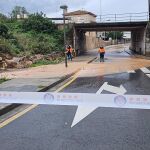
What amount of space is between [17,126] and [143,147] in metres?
3.06

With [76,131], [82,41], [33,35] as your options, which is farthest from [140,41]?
[76,131]

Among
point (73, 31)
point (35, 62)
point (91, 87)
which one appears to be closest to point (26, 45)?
point (35, 62)

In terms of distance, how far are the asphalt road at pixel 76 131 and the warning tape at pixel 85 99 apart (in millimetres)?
752

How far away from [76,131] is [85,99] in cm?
147

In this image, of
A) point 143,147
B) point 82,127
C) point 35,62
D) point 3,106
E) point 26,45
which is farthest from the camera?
point 26,45

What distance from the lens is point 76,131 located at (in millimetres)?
8203

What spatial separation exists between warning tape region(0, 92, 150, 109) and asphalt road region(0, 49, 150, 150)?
75cm

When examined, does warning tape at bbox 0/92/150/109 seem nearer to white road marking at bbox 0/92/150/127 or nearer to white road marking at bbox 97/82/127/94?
white road marking at bbox 0/92/150/127

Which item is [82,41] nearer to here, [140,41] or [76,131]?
[140,41]

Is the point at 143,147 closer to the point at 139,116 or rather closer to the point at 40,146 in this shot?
the point at 40,146

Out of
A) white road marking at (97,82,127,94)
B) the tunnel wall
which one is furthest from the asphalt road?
the tunnel wall

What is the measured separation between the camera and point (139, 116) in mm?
9734

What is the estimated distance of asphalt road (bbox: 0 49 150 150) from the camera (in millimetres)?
7133

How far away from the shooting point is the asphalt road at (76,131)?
713 cm
